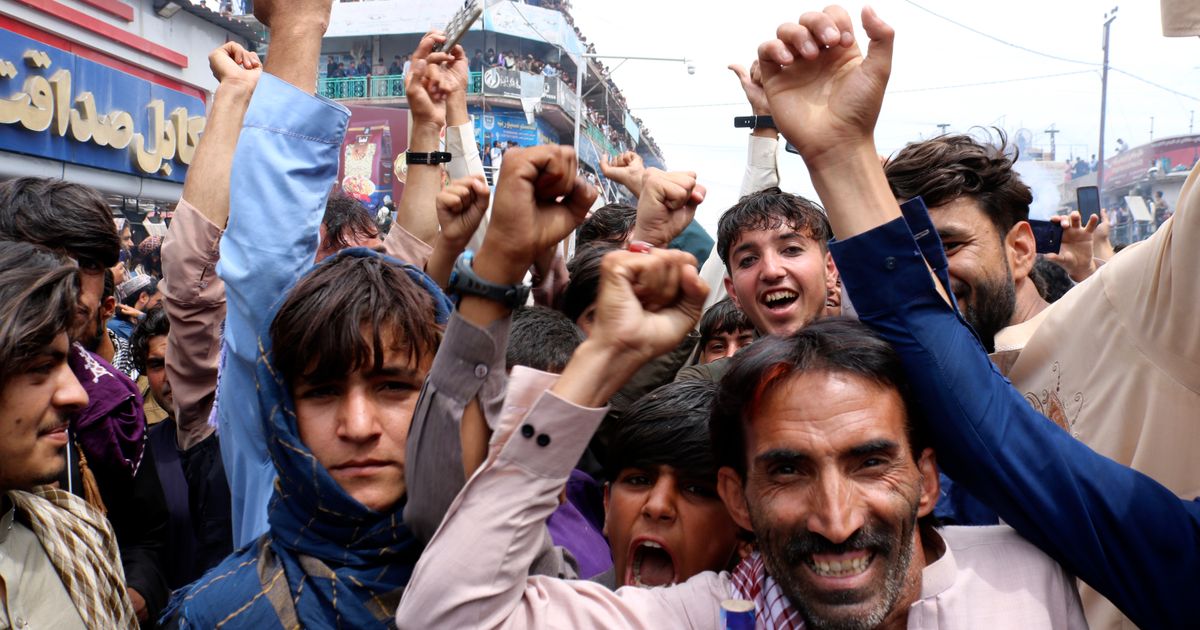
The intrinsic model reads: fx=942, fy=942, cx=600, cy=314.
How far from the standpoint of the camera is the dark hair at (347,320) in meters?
1.71

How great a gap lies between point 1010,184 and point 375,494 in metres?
1.98

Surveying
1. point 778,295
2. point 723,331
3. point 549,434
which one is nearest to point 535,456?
point 549,434

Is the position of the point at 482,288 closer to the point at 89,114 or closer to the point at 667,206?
the point at 667,206

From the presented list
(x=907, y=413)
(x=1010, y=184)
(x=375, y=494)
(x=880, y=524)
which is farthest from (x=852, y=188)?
(x=1010, y=184)

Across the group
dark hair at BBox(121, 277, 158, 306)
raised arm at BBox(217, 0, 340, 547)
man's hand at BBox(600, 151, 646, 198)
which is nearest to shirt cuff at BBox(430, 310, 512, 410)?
raised arm at BBox(217, 0, 340, 547)

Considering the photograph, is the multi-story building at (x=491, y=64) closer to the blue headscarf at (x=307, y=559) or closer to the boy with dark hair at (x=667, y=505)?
the boy with dark hair at (x=667, y=505)

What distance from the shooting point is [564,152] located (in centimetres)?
151

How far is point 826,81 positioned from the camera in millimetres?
1663

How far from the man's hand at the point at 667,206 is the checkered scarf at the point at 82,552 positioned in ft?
4.97

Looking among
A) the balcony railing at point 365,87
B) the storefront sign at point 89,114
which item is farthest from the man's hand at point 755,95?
the balcony railing at point 365,87

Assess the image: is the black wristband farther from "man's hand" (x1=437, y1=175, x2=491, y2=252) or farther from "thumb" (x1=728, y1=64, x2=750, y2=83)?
"thumb" (x1=728, y1=64, x2=750, y2=83)

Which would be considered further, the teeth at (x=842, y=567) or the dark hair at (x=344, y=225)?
the dark hair at (x=344, y=225)

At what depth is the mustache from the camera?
5.35ft

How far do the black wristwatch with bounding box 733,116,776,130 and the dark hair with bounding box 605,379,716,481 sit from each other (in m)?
1.58
